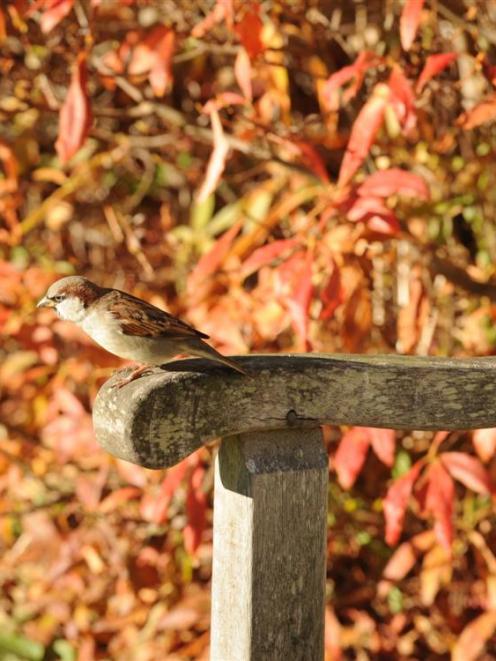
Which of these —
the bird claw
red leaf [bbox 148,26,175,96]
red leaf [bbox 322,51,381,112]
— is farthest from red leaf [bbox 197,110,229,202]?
the bird claw

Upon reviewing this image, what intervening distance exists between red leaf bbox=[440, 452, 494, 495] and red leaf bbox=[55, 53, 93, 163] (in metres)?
1.16

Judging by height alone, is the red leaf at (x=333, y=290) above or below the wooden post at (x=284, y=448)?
above

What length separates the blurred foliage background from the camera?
2.64 meters

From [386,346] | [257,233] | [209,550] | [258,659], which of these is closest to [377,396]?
[258,659]

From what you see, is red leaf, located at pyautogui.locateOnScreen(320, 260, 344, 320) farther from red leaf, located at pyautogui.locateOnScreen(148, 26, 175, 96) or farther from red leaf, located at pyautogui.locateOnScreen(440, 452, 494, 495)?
red leaf, located at pyautogui.locateOnScreen(148, 26, 175, 96)

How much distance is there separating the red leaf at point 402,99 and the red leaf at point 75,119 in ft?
2.45

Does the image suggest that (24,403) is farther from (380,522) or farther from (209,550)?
(380,522)

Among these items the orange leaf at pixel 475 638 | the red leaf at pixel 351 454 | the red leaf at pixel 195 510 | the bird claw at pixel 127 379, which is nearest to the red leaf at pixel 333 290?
Result: the red leaf at pixel 351 454

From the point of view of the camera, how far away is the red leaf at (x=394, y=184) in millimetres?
2381

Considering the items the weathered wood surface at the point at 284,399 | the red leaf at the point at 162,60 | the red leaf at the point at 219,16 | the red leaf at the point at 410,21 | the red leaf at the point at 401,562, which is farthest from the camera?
the red leaf at the point at 401,562

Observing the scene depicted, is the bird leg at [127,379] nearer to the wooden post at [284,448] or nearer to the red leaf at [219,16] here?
the wooden post at [284,448]

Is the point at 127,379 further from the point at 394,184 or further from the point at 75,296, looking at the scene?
the point at 394,184

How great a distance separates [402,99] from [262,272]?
932 millimetres

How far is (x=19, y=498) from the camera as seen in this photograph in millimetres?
3738
